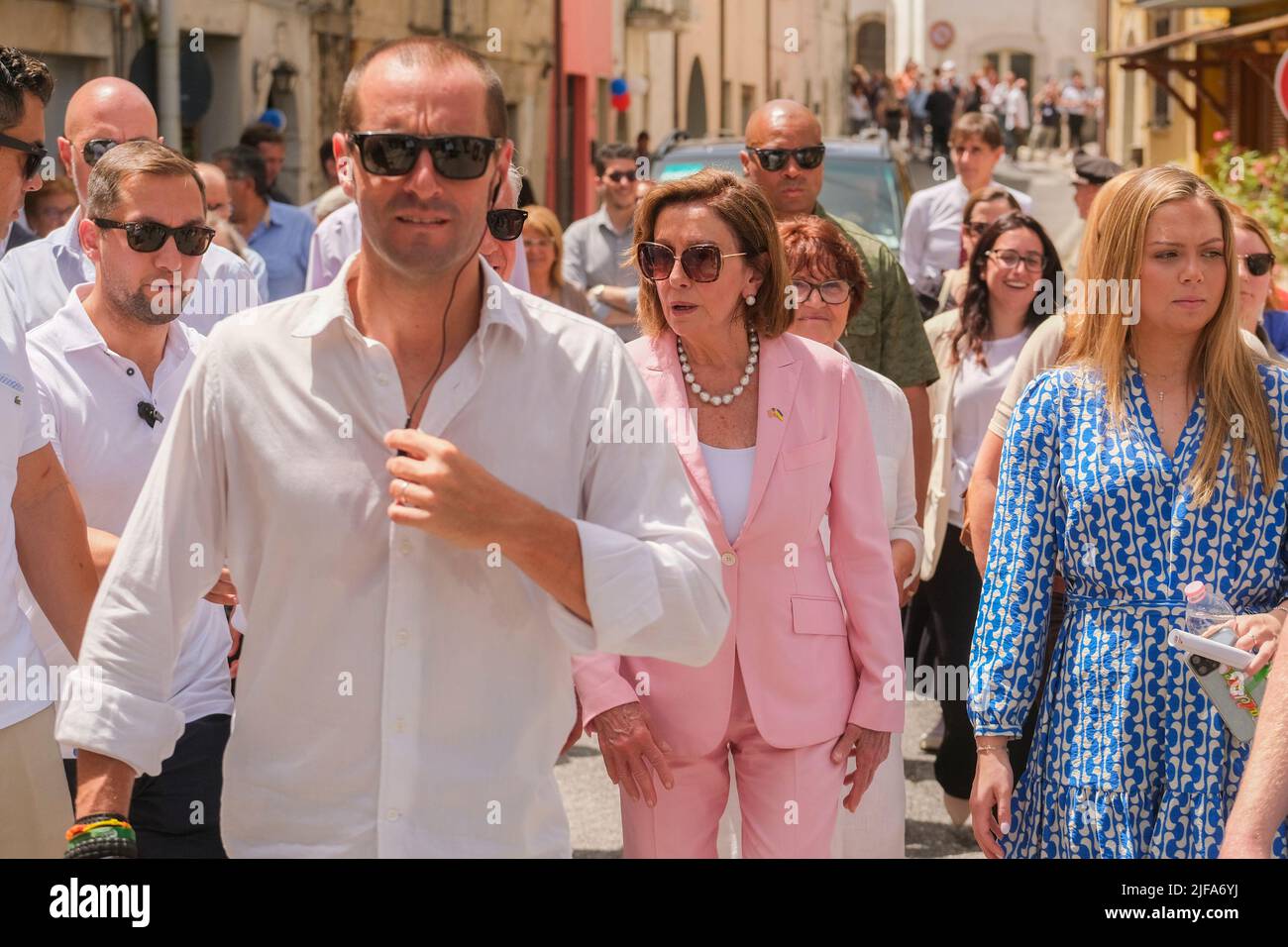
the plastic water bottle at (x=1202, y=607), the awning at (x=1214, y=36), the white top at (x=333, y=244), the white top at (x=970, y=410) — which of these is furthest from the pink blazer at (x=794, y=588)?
the awning at (x=1214, y=36)

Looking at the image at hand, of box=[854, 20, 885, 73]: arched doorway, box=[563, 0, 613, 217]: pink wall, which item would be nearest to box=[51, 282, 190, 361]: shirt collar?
box=[563, 0, 613, 217]: pink wall

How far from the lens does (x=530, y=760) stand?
2857 mm

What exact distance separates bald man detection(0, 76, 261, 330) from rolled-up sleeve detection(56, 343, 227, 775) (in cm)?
230

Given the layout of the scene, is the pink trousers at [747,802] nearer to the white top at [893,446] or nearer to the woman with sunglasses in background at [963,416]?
the white top at [893,446]

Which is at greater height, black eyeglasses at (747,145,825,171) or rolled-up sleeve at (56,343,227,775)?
black eyeglasses at (747,145,825,171)

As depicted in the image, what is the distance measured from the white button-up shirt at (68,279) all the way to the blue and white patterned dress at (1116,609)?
2.54 meters

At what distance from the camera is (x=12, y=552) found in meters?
3.73

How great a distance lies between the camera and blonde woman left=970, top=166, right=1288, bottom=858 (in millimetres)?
3760

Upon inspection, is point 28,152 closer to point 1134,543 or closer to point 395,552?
point 395,552

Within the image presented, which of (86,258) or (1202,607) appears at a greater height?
(86,258)

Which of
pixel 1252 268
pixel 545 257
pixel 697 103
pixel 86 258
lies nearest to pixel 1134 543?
pixel 1252 268

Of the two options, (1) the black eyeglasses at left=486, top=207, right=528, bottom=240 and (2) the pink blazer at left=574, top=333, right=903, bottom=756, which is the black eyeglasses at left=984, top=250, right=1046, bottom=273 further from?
(2) the pink blazer at left=574, top=333, right=903, bottom=756

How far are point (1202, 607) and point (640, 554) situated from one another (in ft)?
4.89
